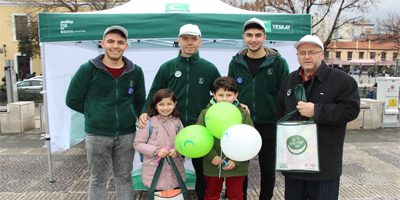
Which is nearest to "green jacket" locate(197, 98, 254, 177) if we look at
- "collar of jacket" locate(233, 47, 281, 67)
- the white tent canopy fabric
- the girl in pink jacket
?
the girl in pink jacket

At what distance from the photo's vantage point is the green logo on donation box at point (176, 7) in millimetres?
3865

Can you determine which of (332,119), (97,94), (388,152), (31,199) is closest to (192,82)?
(97,94)

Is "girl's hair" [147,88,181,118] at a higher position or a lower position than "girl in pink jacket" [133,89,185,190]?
higher

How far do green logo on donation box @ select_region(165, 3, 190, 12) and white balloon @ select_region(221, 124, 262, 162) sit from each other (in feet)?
7.70

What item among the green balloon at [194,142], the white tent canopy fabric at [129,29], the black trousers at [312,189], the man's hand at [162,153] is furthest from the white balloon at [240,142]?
the white tent canopy fabric at [129,29]

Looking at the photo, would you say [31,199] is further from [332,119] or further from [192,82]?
[332,119]

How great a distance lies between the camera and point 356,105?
1.96 metres

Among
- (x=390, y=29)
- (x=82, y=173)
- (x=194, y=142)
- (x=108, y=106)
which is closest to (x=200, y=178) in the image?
(x=194, y=142)

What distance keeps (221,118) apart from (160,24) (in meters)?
1.94

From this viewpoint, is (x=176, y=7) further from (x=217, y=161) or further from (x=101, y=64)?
(x=217, y=161)

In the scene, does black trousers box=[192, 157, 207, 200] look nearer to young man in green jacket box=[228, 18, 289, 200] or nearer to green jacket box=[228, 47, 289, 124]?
young man in green jacket box=[228, 18, 289, 200]

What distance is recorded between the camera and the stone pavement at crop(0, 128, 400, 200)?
368cm

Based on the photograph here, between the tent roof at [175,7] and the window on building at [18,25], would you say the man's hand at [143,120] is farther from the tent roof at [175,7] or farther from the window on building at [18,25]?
the window on building at [18,25]

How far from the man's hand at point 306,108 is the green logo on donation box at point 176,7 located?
8.27 ft
